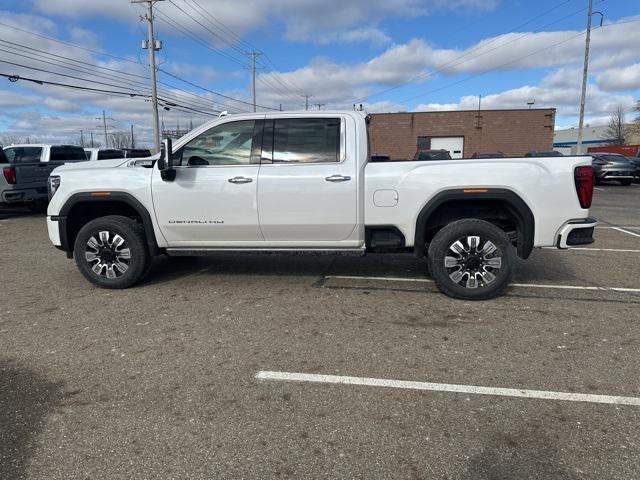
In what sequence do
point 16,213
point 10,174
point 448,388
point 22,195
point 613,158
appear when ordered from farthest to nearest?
point 613,158 → point 16,213 → point 22,195 → point 10,174 → point 448,388

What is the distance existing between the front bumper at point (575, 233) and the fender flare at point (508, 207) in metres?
0.31

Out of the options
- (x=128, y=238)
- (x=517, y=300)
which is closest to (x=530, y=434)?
(x=517, y=300)

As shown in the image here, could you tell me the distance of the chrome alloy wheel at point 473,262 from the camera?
5.04 meters

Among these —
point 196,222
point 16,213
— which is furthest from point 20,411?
point 16,213

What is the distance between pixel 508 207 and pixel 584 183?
0.76m

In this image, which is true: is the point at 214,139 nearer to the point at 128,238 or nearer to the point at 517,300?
the point at 128,238

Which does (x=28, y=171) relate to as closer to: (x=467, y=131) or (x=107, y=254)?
(x=107, y=254)

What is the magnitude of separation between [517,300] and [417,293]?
1.08 m

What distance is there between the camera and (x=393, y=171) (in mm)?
5074

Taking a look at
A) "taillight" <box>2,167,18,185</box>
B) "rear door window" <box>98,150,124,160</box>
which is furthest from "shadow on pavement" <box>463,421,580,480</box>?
"rear door window" <box>98,150,124,160</box>

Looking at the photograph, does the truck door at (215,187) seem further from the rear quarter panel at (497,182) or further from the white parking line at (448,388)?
the white parking line at (448,388)

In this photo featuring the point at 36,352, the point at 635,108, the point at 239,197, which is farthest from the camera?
the point at 635,108

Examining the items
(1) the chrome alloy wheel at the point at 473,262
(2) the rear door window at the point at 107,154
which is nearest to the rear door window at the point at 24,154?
(2) the rear door window at the point at 107,154

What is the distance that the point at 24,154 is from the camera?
14.2 metres
